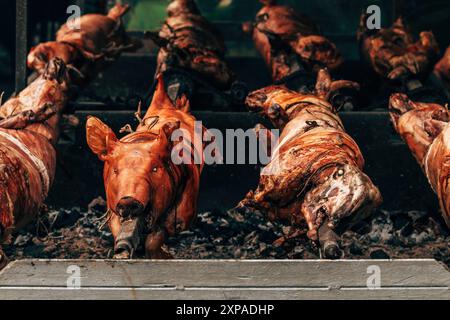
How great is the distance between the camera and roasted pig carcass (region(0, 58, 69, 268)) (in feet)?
48.0

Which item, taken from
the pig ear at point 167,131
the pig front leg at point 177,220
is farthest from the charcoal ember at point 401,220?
the pig ear at point 167,131

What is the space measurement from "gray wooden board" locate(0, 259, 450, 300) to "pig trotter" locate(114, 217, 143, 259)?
118 centimetres

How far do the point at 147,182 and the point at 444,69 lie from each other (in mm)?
7791

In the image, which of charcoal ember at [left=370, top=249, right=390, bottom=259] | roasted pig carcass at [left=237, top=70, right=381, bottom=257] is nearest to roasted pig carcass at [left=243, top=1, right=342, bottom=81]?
roasted pig carcass at [left=237, top=70, right=381, bottom=257]

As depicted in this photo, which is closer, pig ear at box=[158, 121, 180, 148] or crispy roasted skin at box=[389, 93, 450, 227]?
pig ear at box=[158, 121, 180, 148]

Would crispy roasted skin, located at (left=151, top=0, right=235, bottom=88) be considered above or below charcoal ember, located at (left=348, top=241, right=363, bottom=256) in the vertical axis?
above

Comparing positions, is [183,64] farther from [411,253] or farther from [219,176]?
[411,253]

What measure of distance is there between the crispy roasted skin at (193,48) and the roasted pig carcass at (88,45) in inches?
31.2

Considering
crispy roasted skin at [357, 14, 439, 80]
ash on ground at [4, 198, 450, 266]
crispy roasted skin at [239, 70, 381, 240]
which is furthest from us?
crispy roasted skin at [357, 14, 439, 80]

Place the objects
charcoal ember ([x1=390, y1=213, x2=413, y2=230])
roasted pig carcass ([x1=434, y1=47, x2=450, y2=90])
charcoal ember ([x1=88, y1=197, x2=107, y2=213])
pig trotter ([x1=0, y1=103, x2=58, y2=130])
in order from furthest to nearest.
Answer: roasted pig carcass ([x1=434, y1=47, x2=450, y2=90]) → charcoal ember ([x1=88, y1=197, x2=107, y2=213]) → charcoal ember ([x1=390, y1=213, x2=413, y2=230]) → pig trotter ([x1=0, y1=103, x2=58, y2=130])

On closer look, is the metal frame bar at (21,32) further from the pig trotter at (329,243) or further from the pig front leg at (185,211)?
the pig trotter at (329,243)

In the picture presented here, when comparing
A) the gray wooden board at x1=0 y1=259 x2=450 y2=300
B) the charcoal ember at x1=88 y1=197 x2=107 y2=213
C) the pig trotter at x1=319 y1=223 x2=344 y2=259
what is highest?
the charcoal ember at x1=88 y1=197 x2=107 y2=213

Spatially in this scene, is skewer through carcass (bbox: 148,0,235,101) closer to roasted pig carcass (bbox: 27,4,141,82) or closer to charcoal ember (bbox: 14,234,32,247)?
roasted pig carcass (bbox: 27,4,141,82)

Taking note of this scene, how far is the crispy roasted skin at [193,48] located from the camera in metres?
19.0
